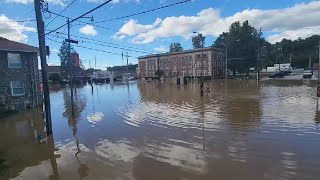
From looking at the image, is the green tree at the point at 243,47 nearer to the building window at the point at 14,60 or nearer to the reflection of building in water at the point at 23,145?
the building window at the point at 14,60

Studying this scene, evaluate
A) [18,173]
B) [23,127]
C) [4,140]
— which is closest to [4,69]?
[23,127]

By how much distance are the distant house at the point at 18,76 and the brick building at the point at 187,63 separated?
63673 millimetres

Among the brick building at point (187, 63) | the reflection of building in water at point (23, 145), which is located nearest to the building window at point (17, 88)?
the reflection of building in water at point (23, 145)

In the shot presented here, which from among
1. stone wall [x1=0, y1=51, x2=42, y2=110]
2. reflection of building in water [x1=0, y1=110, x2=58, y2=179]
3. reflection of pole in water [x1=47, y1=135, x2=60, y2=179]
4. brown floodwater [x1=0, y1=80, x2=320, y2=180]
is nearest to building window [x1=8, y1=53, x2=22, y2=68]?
stone wall [x1=0, y1=51, x2=42, y2=110]

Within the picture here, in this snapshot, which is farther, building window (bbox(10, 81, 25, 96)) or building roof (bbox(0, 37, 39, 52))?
building window (bbox(10, 81, 25, 96))

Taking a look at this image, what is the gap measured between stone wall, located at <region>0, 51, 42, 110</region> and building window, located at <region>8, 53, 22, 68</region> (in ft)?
1.14

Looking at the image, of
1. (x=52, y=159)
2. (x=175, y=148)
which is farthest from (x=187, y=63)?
(x=52, y=159)

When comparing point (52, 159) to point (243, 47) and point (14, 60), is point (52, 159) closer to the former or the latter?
point (14, 60)

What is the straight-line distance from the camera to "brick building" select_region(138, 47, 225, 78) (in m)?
102

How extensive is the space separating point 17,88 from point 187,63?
8401cm

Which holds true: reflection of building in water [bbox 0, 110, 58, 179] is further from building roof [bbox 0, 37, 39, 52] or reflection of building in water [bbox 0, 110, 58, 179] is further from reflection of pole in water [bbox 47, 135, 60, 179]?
building roof [bbox 0, 37, 39, 52]

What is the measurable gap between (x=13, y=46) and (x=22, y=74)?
2.59 metres

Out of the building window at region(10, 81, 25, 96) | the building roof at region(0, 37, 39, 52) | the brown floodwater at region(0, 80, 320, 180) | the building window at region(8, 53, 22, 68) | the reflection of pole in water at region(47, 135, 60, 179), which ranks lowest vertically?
the reflection of pole in water at region(47, 135, 60, 179)

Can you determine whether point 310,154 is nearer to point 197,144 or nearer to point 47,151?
point 197,144
